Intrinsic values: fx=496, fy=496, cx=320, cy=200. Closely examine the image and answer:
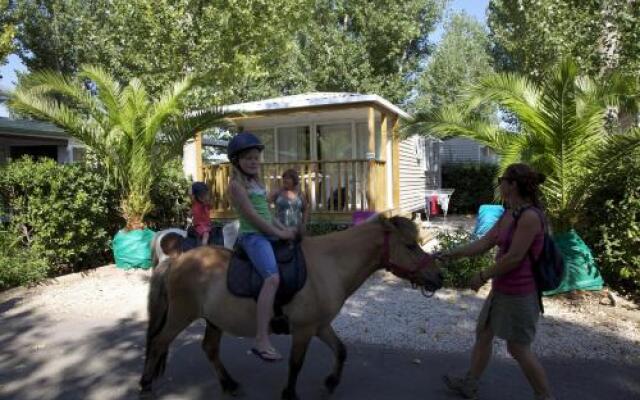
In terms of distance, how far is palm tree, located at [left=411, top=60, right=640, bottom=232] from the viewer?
6.76m

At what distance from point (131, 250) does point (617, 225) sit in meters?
8.24

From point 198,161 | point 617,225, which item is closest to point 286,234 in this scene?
point 617,225

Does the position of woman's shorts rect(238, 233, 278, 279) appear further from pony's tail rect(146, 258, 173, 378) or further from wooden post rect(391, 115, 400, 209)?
wooden post rect(391, 115, 400, 209)

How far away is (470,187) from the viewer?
21391 mm

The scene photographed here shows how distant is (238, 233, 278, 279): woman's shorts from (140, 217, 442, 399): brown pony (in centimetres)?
28

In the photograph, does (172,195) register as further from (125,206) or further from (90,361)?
(90,361)

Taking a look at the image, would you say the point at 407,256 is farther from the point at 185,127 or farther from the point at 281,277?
the point at 185,127

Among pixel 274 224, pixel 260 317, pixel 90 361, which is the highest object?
pixel 274 224

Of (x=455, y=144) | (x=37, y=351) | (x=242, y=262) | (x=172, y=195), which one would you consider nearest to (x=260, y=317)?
(x=242, y=262)

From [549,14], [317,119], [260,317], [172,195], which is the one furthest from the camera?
[317,119]

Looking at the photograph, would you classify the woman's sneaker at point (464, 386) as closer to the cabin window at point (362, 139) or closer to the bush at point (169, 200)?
the bush at point (169, 200)

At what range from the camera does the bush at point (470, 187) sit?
69.2 ft

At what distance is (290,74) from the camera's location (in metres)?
28.2

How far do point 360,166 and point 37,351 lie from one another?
8.73m
